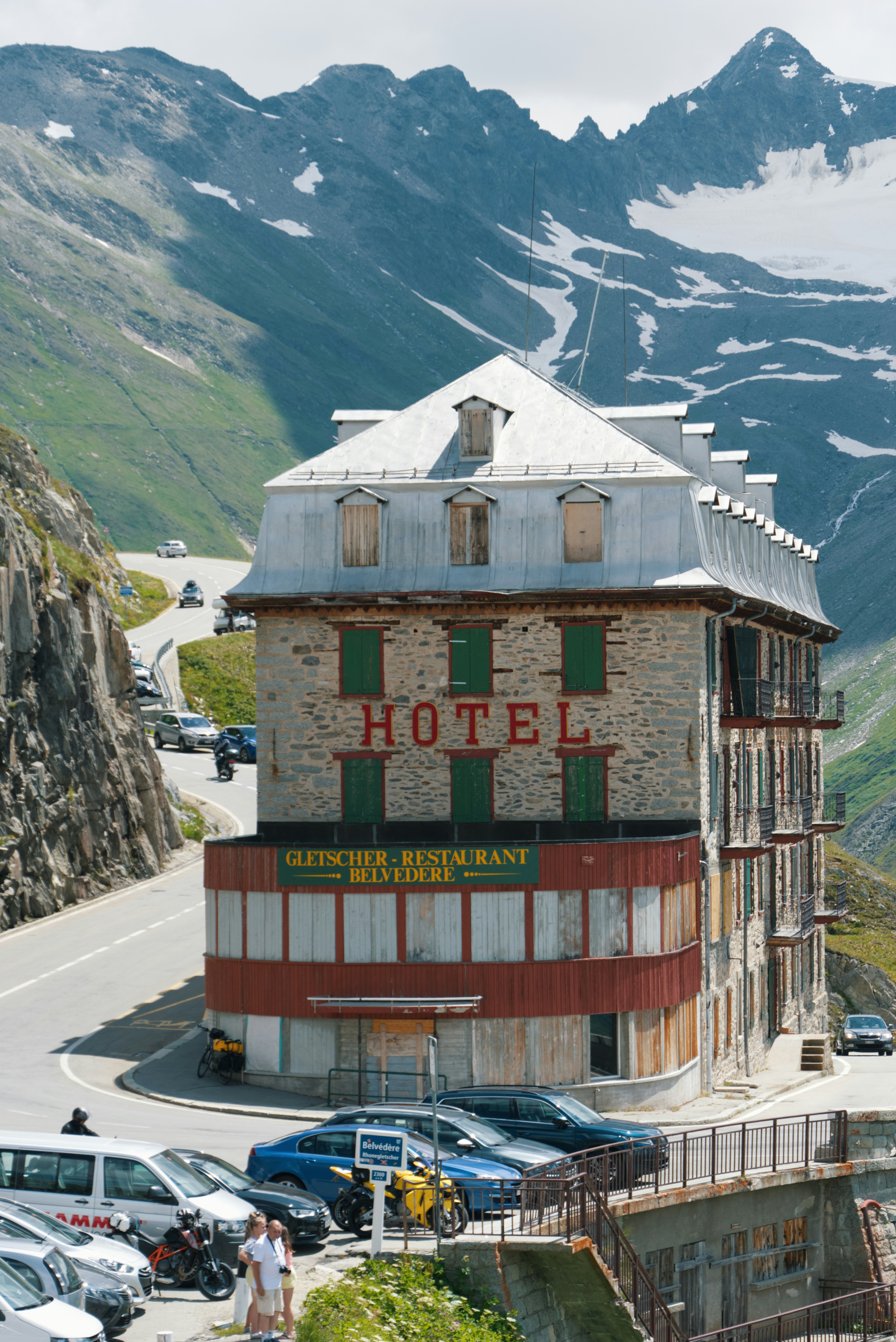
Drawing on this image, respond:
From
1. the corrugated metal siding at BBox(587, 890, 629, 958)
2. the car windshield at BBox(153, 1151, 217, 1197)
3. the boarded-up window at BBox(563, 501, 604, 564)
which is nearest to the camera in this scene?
the car windshield at BBox(153, 1151, 217, 1197)

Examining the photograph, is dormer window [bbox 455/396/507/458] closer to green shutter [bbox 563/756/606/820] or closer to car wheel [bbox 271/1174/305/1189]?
green shutter [bbox 563/756/606/820]

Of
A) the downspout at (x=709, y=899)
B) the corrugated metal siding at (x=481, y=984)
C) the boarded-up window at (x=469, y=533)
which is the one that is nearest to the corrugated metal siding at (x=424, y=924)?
the corrugated metal siding at (x=481, y=984)

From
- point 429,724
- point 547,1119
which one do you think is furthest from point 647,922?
point 547,1119

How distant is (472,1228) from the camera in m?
26.6

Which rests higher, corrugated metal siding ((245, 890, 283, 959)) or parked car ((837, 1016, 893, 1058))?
corrugated metal siding ((245, 890, 283, 959))

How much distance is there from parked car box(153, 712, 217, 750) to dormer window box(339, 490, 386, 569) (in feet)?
138

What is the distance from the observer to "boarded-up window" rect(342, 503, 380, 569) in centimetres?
4588

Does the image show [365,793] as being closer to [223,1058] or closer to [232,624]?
[223,1058]

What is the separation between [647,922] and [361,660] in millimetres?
10310

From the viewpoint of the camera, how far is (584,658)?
44250 mm

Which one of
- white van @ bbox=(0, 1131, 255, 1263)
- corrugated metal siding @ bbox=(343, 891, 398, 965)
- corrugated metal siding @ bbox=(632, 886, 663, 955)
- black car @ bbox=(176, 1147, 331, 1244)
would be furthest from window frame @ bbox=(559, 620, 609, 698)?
white van @ bbox=(0, 1131, 255, 1263)

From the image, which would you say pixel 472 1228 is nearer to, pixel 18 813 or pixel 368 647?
pixel 368 647

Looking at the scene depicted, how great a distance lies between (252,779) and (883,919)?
113 ft

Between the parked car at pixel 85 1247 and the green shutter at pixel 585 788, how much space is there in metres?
21.7
